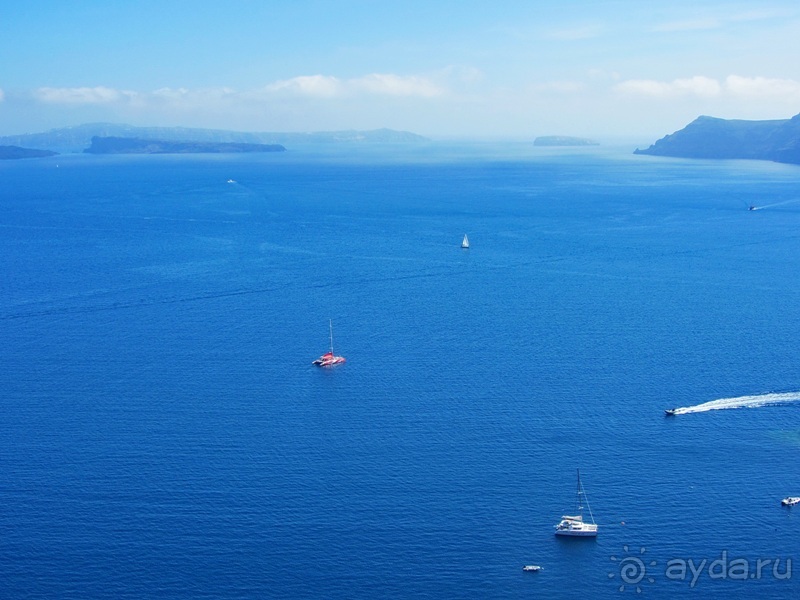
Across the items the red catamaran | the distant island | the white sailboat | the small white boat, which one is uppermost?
the distant island

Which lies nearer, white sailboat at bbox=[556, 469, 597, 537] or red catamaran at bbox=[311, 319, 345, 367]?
white sailboat at bbox=[556, 469, 597, 537]

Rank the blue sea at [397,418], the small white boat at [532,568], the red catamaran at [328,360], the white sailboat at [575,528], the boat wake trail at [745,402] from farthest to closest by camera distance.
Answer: the red catamaran at [328,360], the boat wake trail at [745,402], the white sailboat at [575,528], the blue sea at [397,418], the small white boat at [532,568]

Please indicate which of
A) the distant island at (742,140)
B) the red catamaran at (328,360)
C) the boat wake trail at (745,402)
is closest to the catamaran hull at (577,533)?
the boat wake trail at (745,402)

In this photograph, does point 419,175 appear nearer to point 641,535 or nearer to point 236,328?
point 236,328

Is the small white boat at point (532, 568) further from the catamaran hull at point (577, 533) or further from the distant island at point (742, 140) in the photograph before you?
the distant island at point (742, 140)

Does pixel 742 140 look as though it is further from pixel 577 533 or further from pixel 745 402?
pixel 577 533

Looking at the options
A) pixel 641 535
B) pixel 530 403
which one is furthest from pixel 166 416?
pixel 641 535

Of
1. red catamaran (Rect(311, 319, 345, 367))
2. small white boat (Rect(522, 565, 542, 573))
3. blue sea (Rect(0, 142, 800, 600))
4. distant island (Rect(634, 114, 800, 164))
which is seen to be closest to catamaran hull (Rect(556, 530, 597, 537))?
blue sea (Rect(0, 142, 800, 600))

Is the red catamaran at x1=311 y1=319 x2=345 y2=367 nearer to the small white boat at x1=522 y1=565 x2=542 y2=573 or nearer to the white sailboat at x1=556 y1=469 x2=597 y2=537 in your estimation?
the white sailboat at x1=556 y1=469 x2=597 y2=537
